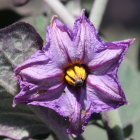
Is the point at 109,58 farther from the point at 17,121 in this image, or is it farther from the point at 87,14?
the point at 87,14

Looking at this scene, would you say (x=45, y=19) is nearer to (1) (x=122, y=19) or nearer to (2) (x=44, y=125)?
(2) (x=44, y=125)

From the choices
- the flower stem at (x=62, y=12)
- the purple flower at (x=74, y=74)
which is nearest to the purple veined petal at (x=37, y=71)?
the purple flower at (x=74, y=74)

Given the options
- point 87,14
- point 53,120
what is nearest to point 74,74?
point 53,120

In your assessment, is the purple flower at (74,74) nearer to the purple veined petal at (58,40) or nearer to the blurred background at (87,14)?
the purple veined petal at (58,40)

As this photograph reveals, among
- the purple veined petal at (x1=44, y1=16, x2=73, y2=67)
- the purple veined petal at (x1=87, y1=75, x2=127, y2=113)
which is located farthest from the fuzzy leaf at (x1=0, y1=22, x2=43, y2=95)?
the purple veined petal at (x1=87, y1=75, x2=127, y2=113)

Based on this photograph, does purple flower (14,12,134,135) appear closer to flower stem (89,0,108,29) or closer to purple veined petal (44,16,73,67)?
purple veined petal (44,16,73,67)
